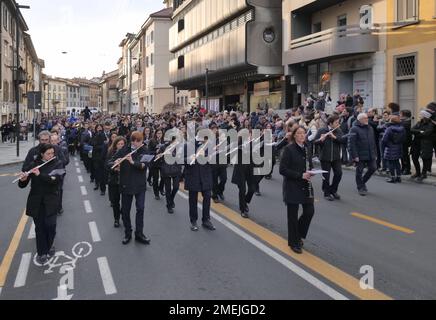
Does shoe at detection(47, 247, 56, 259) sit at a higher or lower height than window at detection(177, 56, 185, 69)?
lower

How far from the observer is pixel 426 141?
1326 cm

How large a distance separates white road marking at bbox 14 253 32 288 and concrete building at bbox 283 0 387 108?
18.4m

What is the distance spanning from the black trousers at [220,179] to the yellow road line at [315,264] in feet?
5.70

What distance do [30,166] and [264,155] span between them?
5615 millimetres

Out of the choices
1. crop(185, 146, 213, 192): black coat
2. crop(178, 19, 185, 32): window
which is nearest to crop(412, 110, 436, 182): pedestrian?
crop(185, 146, 213, 192): black coat

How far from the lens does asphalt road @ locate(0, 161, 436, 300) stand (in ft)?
18.3

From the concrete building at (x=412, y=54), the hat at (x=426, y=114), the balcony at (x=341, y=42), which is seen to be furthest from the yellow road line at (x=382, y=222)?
the balcony at (x=341, y=42)

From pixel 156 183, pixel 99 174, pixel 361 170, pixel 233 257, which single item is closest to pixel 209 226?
pixel 233 257

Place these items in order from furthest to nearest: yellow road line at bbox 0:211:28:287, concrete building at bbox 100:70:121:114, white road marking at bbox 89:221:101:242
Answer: concrete building at bbox 100:70:121:114
white road marking at bbox 89:221:101:242
yellow road line at bbox 0:211:28:287

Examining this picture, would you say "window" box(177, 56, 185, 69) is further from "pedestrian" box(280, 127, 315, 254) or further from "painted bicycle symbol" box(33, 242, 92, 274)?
"pedestrian" box(280, 127, 315, 254)

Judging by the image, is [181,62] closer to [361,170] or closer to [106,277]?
[361,170]

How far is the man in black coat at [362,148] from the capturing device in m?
11.5
